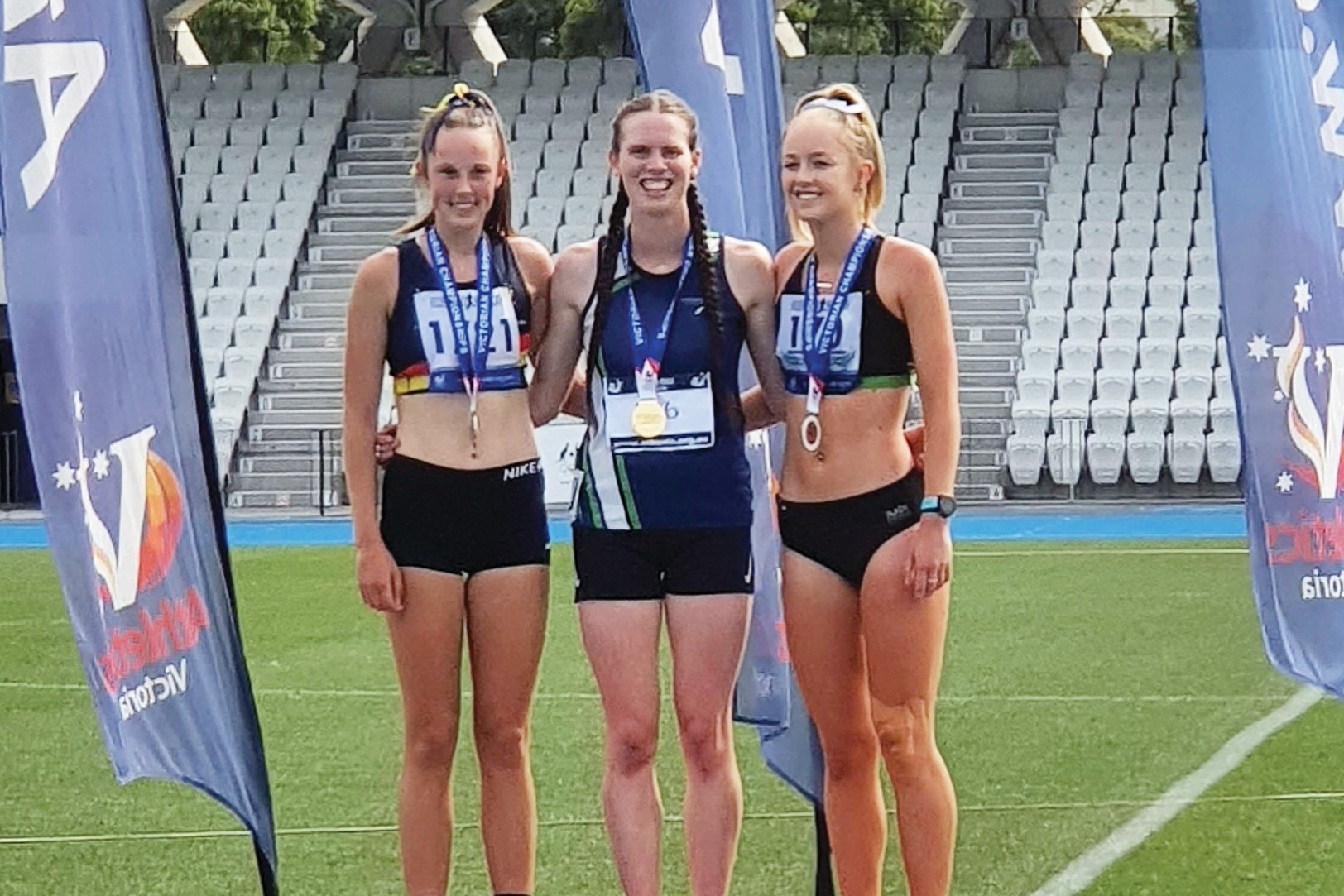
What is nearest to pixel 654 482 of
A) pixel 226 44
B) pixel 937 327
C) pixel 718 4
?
pixel 937 327

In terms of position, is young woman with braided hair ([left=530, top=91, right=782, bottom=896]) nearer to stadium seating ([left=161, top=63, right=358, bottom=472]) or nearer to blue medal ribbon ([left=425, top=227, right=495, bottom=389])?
blue medal ribbon ([left=425, top=227, right=495, bottom=389])

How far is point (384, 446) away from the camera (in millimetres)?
5289

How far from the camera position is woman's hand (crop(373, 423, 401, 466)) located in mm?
5273

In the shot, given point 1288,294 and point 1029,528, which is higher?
point 1288,294

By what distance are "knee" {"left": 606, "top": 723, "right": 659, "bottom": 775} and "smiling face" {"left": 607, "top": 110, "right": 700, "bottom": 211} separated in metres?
1.10

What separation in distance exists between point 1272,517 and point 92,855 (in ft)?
12.3

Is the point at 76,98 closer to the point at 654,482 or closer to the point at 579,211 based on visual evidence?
the point at 654,482

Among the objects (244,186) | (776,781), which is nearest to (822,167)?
(776,781)

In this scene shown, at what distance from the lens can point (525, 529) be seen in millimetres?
5270

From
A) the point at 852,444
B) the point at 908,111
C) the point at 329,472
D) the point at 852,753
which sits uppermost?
the point at 852,444

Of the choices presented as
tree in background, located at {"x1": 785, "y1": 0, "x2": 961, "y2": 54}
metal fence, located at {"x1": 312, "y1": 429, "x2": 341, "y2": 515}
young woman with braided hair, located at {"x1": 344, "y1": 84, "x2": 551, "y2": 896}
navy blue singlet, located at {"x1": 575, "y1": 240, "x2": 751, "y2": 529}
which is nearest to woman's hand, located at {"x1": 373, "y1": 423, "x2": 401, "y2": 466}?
young woman with braided hair, located at {"x1": 344, "y1": 84, "x2": 551, "y2": 896}

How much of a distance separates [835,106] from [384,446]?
1.23 metres

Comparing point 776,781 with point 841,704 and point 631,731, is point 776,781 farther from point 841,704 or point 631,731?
point 631,731

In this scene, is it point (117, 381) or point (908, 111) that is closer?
point (117, 381)
